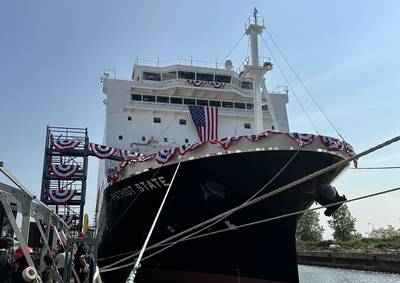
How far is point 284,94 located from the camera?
18.7m

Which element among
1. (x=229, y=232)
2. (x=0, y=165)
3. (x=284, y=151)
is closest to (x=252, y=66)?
(x=284, y=151)

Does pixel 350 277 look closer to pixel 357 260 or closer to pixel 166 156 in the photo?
pixel 357 260

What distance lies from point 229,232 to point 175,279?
6.97ft

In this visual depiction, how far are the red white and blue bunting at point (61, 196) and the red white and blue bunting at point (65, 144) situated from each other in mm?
2477

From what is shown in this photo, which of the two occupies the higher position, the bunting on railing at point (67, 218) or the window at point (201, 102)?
the window at point (201, 102)

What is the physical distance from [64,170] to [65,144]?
1.59 meters

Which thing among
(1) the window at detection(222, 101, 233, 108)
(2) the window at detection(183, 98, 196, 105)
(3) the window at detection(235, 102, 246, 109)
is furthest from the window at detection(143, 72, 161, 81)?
(3) the window at detection(235, 102, 246, 109)

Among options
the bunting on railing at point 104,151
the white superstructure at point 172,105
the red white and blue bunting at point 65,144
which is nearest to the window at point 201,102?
the white superstructure at point 172,105

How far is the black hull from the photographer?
35.1ft

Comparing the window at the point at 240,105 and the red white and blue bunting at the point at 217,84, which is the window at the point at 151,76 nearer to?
the red white and blue bunting at the point at 217,84

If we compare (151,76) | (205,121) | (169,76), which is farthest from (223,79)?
(205,121)

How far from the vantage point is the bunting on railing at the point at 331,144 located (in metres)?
10.7

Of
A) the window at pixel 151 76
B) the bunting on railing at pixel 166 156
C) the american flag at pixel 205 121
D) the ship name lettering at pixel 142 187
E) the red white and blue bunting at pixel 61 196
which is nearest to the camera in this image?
the bunting on railing at pixel 166 156

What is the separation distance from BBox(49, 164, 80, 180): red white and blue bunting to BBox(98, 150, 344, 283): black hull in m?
8.60
